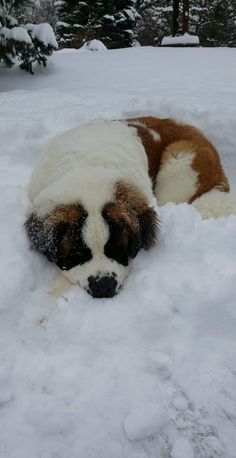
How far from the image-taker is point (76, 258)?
2727 mm

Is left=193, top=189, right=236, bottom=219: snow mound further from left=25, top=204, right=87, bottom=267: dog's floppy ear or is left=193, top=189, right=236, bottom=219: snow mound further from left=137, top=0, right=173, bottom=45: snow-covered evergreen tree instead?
left=137, top=0, right=173, bottom=45: snow-covered evergreen tree

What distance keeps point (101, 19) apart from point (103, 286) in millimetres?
21372

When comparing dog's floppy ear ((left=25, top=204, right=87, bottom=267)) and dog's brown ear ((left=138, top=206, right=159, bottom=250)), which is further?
dog's brown ear ((left=138, top=206, right=159, bottom=250))

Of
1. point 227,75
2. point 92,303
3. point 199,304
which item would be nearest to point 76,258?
point 92,303

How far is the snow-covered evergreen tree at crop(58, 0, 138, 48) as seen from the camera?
21.3 m

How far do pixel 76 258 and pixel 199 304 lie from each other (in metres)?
0.75

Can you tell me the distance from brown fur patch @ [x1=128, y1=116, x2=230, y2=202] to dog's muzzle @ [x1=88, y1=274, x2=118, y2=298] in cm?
160

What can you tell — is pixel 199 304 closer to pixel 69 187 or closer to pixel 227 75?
pixel 69 187

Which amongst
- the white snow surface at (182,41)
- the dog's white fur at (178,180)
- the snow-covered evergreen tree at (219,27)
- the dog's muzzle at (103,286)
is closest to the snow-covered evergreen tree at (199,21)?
the snow-covered evergreen tree at (219,27)

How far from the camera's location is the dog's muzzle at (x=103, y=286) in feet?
8.34

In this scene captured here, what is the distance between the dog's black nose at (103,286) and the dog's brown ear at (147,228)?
15.8 inches

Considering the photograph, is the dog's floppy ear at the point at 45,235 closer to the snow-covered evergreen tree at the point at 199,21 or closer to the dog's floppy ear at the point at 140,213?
the dog's floppy ear at the point at 140,213

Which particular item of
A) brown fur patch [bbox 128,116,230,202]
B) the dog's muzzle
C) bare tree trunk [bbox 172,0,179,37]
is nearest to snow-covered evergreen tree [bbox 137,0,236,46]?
bare tree trunk [bbox 172,0,179,37]

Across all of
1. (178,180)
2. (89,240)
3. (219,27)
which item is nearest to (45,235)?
(89,240)
